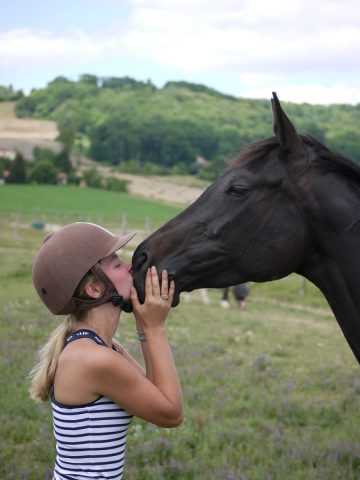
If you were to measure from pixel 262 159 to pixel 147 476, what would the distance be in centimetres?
281

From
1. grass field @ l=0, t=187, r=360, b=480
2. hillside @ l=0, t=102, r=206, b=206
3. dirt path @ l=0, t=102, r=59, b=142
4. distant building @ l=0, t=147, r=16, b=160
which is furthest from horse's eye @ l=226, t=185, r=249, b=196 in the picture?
dirt path @ l=0, t=102, r=59, b=142

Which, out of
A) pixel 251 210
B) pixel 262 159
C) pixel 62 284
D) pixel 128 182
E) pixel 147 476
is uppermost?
pixel 262 159

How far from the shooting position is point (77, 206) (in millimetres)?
65188

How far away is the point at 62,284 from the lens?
8.50 feet

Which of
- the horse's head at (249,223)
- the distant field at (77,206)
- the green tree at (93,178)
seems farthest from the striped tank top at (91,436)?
the green tree at (93,178)

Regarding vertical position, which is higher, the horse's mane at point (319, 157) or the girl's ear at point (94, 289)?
the horse's mane at point (319, 157)

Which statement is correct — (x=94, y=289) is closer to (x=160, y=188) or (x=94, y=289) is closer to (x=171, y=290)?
(x=171, y=290)

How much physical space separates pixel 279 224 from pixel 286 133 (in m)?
0.41

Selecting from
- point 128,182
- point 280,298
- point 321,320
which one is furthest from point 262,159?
point 128,182

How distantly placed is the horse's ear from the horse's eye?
0.84 feet

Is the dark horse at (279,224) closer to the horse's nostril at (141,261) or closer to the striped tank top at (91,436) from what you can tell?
the horse's nostril at (141,261)

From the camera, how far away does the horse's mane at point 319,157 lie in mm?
2910

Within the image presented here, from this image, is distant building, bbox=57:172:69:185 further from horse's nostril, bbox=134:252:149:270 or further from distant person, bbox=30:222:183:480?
distant person, bbox=30:222:183:480

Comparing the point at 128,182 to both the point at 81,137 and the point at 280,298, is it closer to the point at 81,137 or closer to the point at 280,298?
the point at 81,137
